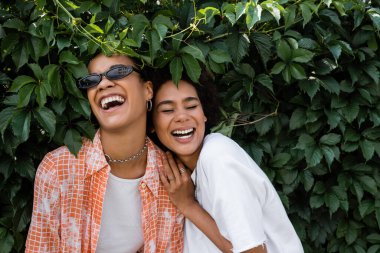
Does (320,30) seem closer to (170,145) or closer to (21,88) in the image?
(170,145)

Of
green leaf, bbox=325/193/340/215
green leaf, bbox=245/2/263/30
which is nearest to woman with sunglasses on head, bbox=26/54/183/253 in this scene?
green leaf, bbox=245/2/263/30

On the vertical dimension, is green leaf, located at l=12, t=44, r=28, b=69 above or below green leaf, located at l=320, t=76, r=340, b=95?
above

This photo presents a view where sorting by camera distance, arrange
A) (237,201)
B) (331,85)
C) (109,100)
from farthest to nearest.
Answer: (331,85) → (109,100) → (237,201)

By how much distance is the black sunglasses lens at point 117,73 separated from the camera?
1.81m

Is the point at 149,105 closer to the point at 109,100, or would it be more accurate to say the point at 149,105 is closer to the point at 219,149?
the point at 109,100

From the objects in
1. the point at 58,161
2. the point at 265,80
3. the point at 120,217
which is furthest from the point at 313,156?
the point at 58,161

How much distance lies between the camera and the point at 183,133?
199 cm

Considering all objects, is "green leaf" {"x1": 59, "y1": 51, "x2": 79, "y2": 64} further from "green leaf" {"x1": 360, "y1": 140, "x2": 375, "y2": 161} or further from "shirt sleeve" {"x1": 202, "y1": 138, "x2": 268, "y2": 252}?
"green leaf" {"x1": 360, "y1": 140, "x2": 375, "y2": 161}

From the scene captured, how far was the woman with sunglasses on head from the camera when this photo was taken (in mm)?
1843

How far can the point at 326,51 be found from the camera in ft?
7.16

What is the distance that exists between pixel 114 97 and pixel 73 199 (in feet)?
1.43

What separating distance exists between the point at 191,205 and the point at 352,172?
2.83ft

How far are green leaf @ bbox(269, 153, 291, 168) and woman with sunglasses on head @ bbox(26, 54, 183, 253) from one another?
51 cm

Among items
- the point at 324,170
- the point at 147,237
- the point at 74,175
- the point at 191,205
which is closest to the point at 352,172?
the point at 324,170
